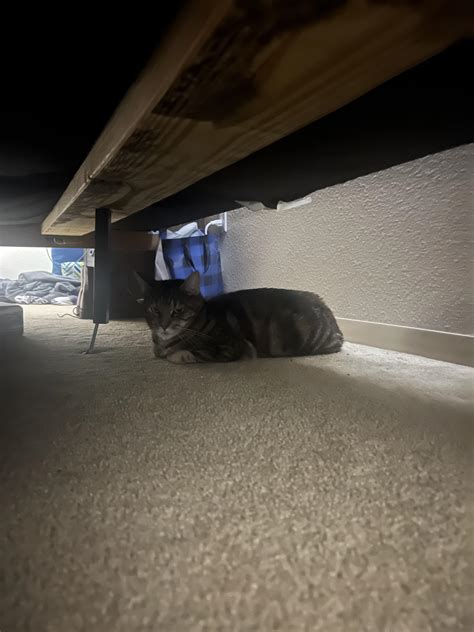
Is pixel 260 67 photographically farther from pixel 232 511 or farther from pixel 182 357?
pixel 182 357

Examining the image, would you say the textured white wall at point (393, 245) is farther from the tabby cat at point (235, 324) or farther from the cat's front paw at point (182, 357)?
the cat's front paw at point (182, 357)

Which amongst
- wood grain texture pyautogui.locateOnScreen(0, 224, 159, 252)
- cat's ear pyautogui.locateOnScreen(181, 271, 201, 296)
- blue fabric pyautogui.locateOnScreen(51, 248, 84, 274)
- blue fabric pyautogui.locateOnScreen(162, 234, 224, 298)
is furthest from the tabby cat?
blue fabric pyautogui.locateOnScreen(51, 248, 84, 274)

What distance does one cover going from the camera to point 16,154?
899mm

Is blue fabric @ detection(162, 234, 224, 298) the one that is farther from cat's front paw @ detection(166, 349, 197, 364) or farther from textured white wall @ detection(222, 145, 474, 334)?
cat's front paw @ detection(166, 349, 197, 364)

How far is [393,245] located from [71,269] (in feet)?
13.1

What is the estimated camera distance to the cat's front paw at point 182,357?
1.31 m

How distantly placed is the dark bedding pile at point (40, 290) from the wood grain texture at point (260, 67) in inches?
136

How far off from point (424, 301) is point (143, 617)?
1500mm

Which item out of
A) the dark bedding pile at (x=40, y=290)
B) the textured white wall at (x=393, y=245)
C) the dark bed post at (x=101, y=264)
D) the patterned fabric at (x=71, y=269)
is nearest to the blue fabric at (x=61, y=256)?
the patterned fabric at (x=71, y=269)

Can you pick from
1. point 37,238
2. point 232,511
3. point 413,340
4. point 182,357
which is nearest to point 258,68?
point 232,511

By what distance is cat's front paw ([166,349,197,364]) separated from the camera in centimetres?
131

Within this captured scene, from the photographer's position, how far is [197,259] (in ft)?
9.36

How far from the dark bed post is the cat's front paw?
28cm

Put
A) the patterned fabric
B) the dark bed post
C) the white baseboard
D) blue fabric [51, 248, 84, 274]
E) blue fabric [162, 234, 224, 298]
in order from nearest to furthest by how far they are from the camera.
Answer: the dark bed post → the white baseboard → blue fabric [162, 234, 224, 298] → the patterned fabric → blue fabric [51, 248, 84, 274]
